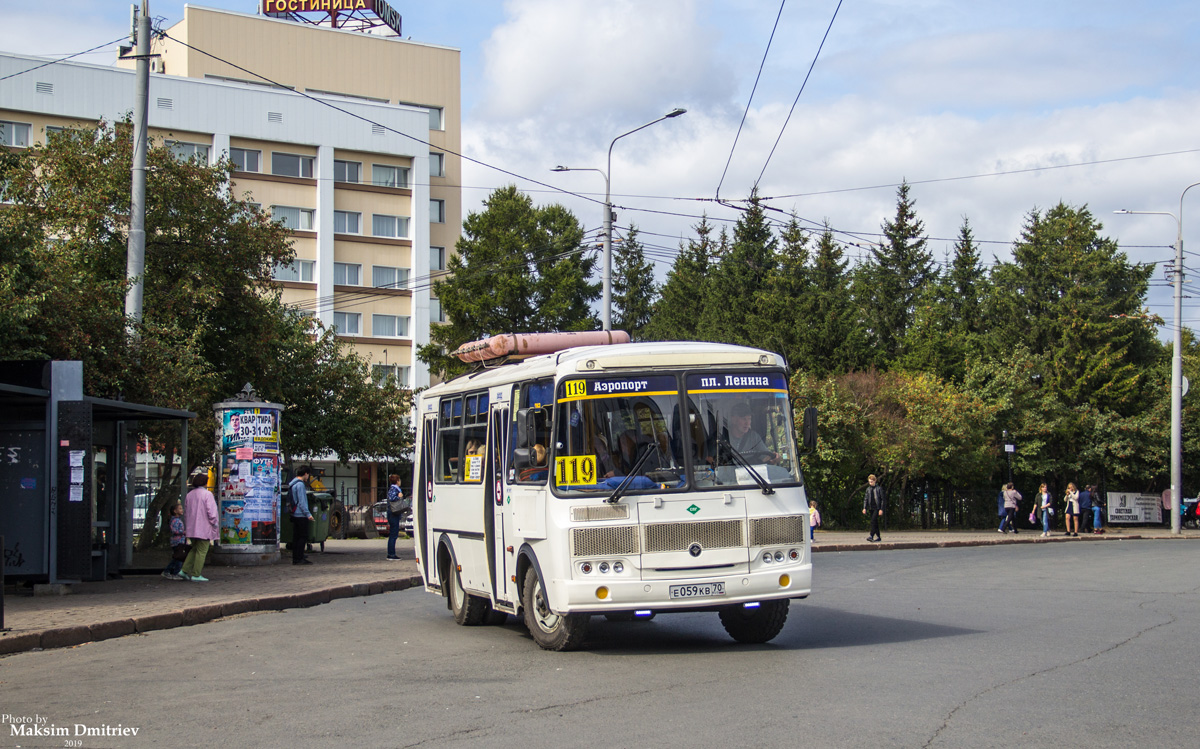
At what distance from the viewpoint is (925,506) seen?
144 ft

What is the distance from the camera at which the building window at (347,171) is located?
59.4 metres

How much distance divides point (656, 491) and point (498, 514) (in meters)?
2.19

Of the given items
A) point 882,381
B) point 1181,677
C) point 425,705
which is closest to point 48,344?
point 425,705

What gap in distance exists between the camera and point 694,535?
10.4 meters

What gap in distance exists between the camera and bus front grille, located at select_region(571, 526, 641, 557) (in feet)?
33.7

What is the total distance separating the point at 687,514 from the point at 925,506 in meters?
35.4

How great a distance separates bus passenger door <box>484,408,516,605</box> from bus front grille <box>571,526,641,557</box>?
4.63 feet

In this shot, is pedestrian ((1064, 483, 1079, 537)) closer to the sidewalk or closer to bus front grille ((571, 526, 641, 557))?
the sidewalk

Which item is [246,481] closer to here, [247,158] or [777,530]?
[777,530]

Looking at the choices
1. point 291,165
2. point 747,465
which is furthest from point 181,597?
point 291,165

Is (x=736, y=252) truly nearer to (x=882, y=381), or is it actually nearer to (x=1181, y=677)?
(x=882, y=381)

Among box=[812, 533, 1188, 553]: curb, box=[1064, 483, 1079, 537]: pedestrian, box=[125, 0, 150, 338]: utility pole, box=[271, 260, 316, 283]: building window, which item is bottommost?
box=[812, 533, 1188, 553]: curb

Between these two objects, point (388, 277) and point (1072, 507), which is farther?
point (388, 277)

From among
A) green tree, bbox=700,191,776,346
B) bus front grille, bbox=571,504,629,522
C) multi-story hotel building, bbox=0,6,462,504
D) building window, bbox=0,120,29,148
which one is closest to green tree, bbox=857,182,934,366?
green tree, bbox=700,191,776,346
